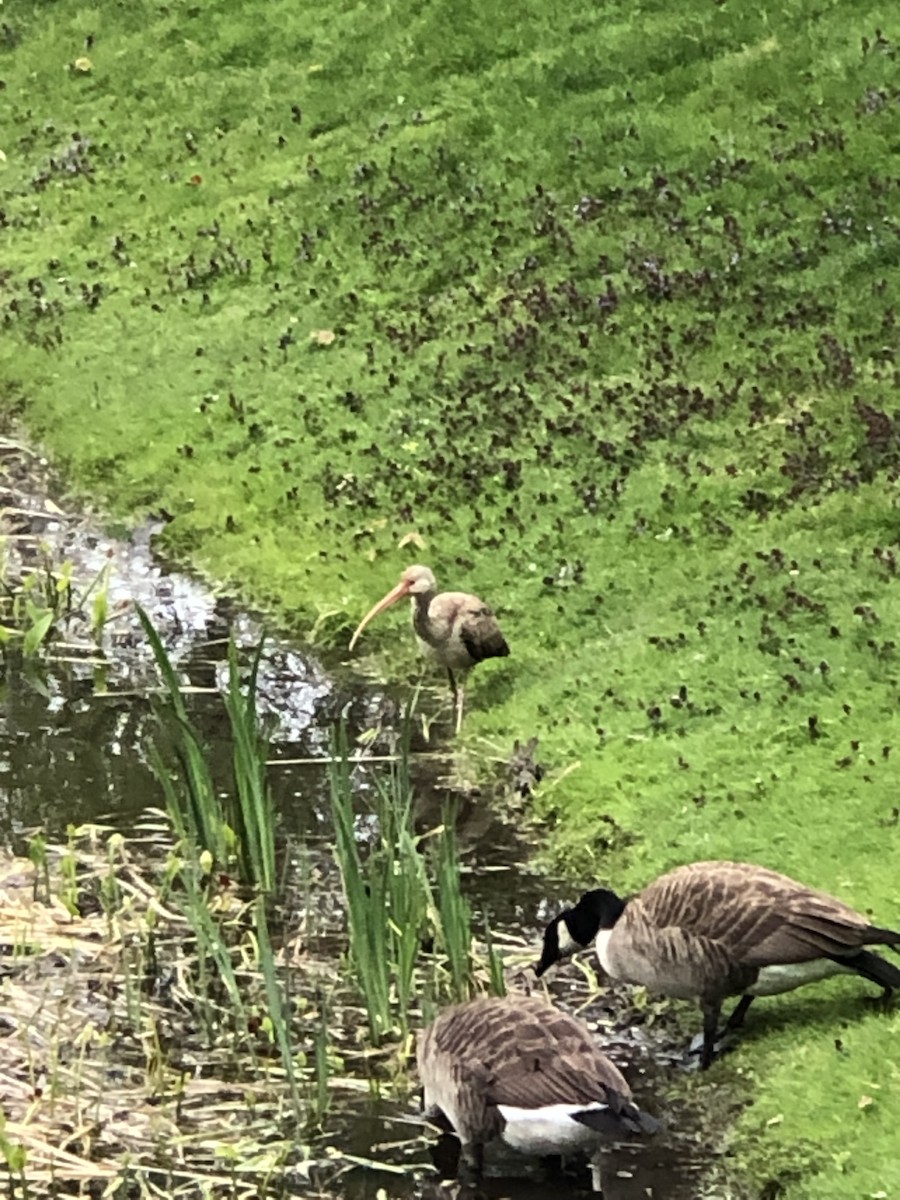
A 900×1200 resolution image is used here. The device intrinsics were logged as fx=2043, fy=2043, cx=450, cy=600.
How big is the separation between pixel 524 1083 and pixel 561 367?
8.97m

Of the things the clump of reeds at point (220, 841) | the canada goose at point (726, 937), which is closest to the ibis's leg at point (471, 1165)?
the clump of reeds at point (220, 841)

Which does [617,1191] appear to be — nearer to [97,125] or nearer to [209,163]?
[209,163]

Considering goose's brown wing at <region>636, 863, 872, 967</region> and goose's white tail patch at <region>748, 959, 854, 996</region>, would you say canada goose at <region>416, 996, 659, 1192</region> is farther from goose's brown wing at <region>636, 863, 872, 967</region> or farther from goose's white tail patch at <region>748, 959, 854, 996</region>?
goose's white tail patch at <region>748, 959, 854, 996</region>

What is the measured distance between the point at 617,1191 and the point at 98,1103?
2021 mm

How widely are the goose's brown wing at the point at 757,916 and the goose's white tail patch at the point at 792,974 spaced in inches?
4.5

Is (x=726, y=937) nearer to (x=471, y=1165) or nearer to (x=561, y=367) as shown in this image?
(x=471, y=1165)

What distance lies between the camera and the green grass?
34.4 feet

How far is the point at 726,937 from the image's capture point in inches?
315

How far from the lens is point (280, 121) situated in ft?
68.4

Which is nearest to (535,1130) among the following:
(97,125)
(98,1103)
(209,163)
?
(98,1103)

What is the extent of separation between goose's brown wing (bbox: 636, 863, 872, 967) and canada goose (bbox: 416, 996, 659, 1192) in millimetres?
741

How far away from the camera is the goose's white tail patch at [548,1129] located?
718cm

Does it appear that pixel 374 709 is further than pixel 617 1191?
Yes

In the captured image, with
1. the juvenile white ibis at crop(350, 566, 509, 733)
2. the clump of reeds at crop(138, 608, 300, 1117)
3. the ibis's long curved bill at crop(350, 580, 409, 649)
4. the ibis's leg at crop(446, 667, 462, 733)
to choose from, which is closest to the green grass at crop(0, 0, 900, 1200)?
the ibis's leg at crop(446, 667, 462, 733)
